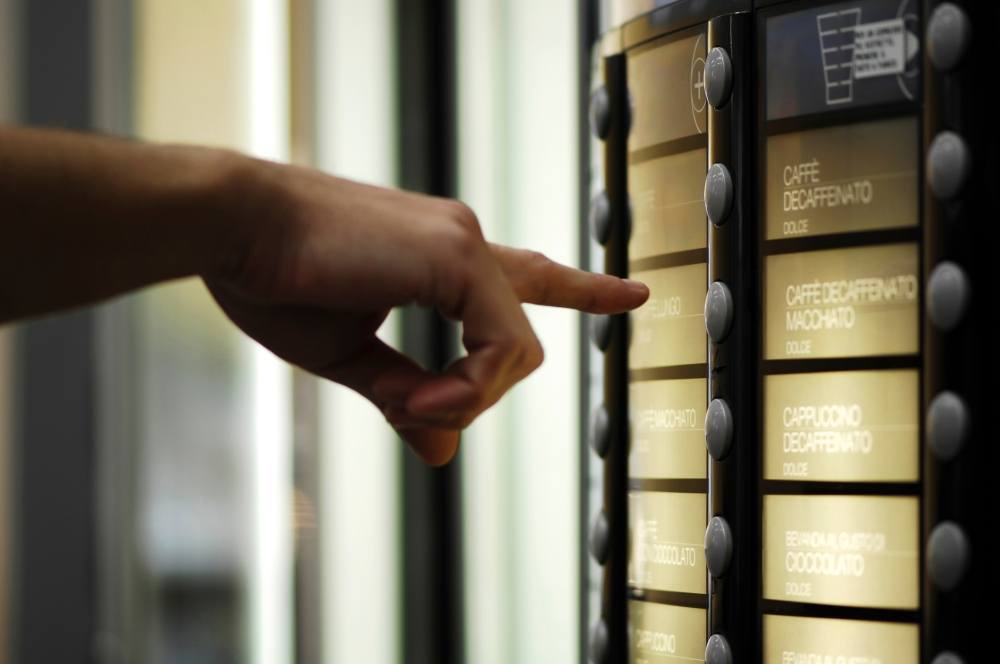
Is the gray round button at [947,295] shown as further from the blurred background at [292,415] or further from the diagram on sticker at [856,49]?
the blurred background at [292,415]

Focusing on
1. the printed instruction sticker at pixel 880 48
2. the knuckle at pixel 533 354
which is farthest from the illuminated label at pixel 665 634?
the printed instruction sticker at pixel 880 48

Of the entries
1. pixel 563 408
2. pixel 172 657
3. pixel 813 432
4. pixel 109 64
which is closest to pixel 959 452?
pixel 813 432

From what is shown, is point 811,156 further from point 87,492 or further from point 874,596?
point 87,492

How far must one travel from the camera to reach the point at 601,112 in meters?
0.79

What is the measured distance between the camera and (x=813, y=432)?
658 mm

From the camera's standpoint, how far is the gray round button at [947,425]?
0.60 meters

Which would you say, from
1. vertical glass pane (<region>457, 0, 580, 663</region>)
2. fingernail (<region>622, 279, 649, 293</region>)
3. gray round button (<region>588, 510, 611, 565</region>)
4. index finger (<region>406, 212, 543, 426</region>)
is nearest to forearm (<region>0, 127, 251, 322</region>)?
index finger (<region>406, 212, 543, 426</region>)

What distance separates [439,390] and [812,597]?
24 centimetres

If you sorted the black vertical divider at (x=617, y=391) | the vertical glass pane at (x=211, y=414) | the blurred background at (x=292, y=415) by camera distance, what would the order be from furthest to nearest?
the vertical glass pane at (x=211, y=414) → the blurred background at (x=292, y=415) → the black vertical divider at (x=617, y=391)

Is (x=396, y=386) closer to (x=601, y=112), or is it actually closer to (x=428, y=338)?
(x=601, y=112)

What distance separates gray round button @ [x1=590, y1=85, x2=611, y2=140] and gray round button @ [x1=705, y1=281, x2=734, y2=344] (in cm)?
15

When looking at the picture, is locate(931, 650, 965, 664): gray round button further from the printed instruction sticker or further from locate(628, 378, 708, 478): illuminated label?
the printed instruction sticker

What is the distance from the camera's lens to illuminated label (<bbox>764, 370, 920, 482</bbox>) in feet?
2.06

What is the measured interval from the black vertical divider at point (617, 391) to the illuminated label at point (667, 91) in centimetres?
1
